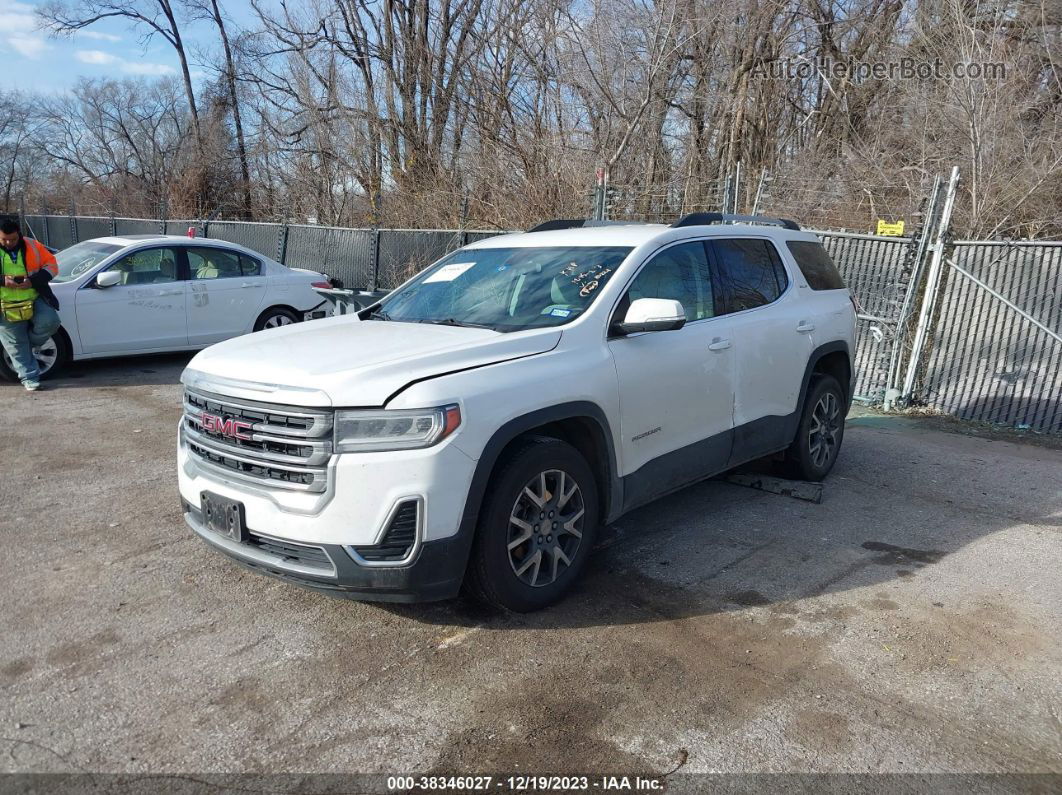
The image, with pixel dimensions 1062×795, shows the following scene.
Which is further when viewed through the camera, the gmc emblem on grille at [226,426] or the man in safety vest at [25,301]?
the man in safety vest at [25,301]

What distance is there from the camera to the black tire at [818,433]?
5.95 m

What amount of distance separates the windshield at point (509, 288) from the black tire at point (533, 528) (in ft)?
2.58

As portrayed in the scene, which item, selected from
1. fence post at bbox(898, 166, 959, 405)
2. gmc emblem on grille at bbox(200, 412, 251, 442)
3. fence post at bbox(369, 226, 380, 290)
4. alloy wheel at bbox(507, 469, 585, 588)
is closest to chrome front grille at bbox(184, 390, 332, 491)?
gmc emblem on grille at bbox(200, 412, 251, 442)

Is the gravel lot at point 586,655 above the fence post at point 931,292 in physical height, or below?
below

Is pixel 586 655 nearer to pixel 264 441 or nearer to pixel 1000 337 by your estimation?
pixel 264 441

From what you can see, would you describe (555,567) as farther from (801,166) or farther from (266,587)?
(801,166)

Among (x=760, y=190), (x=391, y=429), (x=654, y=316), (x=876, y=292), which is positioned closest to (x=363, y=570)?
(x=391, y=429)

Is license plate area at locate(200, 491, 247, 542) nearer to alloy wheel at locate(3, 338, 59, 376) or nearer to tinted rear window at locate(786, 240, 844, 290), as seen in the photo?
tinted rear window at locate(786, 240, 844, 290)

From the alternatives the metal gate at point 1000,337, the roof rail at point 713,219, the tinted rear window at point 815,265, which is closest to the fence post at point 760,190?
the metal gate at point 1000,337

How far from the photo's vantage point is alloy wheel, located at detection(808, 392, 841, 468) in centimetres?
609

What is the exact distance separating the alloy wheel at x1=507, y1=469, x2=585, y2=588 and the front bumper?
349 millimetres

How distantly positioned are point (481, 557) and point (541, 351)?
1026 mm

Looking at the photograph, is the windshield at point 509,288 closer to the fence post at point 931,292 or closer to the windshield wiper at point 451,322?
the windshield wiper at point 451,322

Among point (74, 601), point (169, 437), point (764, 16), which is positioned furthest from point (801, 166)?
point (74, 601)
